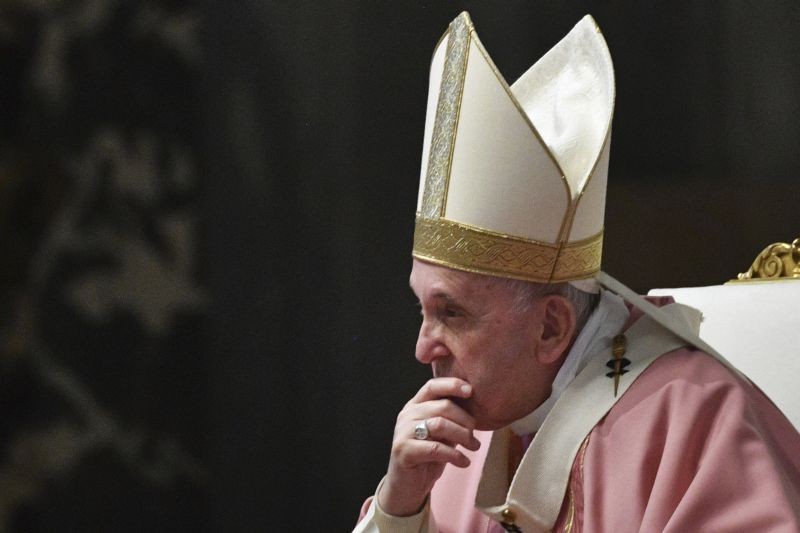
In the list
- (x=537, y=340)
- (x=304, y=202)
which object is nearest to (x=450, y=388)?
(x=537, y=340)

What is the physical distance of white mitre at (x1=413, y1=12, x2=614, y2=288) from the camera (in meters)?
2.29

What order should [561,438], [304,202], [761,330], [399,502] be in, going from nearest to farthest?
[561,438] → [399,502] → [761,330] → [304,202]

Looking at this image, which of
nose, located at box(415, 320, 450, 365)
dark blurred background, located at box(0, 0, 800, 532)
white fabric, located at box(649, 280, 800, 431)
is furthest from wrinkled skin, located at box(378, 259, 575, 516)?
white fabric, located at box(649, 280, 800, 431)

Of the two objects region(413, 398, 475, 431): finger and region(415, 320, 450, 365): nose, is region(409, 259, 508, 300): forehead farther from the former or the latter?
region(413, 398, 475, 431): finger

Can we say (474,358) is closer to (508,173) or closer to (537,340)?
(537,340)

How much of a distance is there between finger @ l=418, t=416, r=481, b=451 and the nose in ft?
0.38

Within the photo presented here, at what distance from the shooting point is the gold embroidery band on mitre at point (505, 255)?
7.48ft

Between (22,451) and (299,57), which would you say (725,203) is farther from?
(22,451)

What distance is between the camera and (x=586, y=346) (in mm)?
2338

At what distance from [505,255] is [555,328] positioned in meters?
0.17


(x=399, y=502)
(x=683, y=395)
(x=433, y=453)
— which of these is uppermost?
(x=683, y=395)

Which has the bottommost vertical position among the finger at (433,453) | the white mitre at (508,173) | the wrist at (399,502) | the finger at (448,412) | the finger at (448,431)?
the wrist at (399,502)

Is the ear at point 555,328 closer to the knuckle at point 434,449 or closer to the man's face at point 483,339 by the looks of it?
the man's face at point 483,339

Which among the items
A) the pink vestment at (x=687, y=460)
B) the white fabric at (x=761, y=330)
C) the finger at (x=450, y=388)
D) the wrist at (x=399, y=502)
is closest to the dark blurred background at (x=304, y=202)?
the wrist at (x=399, y=502)
